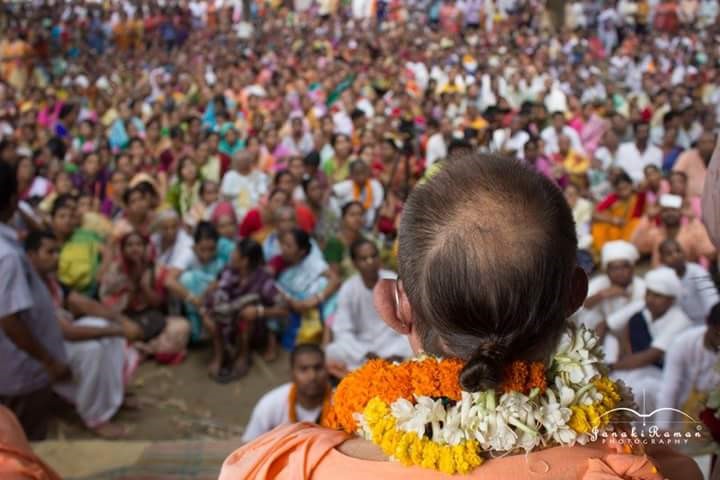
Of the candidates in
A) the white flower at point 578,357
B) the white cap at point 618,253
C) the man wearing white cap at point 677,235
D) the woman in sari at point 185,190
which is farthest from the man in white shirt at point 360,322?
the white flower at point 578,357

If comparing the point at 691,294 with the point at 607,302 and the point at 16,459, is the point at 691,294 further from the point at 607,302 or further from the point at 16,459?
the point at 16,459

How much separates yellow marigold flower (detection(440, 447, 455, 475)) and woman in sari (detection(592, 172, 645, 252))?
181 inches

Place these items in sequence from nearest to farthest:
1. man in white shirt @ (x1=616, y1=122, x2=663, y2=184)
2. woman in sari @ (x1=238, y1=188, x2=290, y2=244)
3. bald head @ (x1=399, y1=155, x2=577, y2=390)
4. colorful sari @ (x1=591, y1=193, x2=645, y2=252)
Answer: bald head @ (x1=399, y1=155, x2=577, y2=390) → woman in sari @ (x1=238, y1=188, x2=290, y2=244) → colorful sari @ (x1=591, y1=193, x2=645, y2=252) → man in white shirt @ (x1=616, y1=122, x2=663, y2=184)

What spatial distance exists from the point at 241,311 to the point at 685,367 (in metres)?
2.27

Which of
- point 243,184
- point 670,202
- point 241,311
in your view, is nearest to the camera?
point 241,311

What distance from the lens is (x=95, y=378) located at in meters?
3.37

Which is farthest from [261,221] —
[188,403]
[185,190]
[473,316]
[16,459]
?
[473,316]

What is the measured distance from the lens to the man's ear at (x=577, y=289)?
92 centimetres

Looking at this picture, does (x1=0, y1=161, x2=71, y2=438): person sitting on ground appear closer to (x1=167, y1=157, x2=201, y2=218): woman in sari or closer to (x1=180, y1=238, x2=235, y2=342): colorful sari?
(x1=180, y1=238, x2=235, y2=342): colorful sari

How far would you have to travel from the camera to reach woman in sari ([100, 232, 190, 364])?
4148 millimetres

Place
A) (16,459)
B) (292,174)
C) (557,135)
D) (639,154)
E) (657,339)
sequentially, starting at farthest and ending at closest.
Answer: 1. (557,135)
2. (639,154)
3. (292,174)
4. (657,339)
5. (16,459)

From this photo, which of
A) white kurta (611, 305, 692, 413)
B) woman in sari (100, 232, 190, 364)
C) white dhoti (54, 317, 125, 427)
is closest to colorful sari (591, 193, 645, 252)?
white kurta (611, 305, 692, 413)

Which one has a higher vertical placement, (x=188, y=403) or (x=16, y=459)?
(x=16, y=459)

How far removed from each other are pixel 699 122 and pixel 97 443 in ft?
22.2
